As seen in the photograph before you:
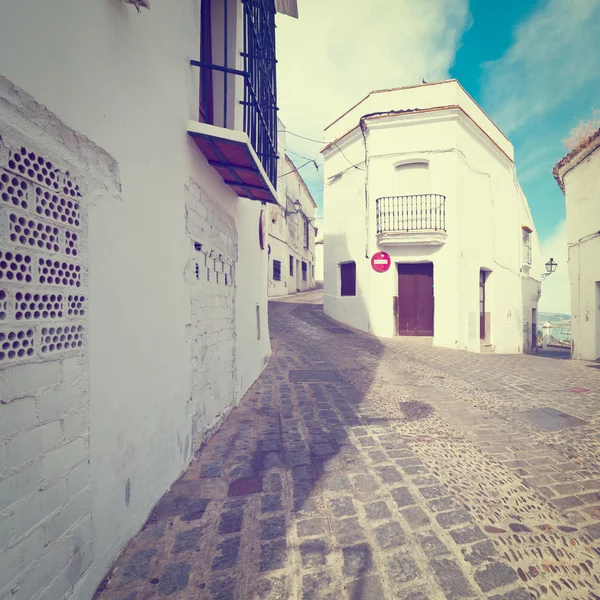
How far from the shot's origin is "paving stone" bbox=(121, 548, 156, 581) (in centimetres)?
177

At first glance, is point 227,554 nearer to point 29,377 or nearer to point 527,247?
point 29,377

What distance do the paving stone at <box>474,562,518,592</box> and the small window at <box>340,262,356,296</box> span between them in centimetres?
1089

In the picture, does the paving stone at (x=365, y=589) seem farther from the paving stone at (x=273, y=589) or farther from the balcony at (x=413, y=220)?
the balcony at (x=413, y=220)

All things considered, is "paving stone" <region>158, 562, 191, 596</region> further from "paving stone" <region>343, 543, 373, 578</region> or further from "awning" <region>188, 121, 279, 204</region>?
"awning" <region>188, 121, 279, 204</region>

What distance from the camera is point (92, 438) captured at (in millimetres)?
1653

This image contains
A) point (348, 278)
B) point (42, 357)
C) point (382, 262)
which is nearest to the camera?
point (42, 357)

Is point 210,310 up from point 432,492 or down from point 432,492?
up

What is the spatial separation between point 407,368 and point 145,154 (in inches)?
265

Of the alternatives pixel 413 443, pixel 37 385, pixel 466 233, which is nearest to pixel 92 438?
pixel 37 385

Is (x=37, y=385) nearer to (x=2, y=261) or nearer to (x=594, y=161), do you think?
(x=2, y=261)

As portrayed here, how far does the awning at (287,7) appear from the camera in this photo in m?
6.70

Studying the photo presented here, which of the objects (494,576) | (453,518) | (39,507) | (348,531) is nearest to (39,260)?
(39,507)

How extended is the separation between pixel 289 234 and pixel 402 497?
1871cm

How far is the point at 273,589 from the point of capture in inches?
67.6
